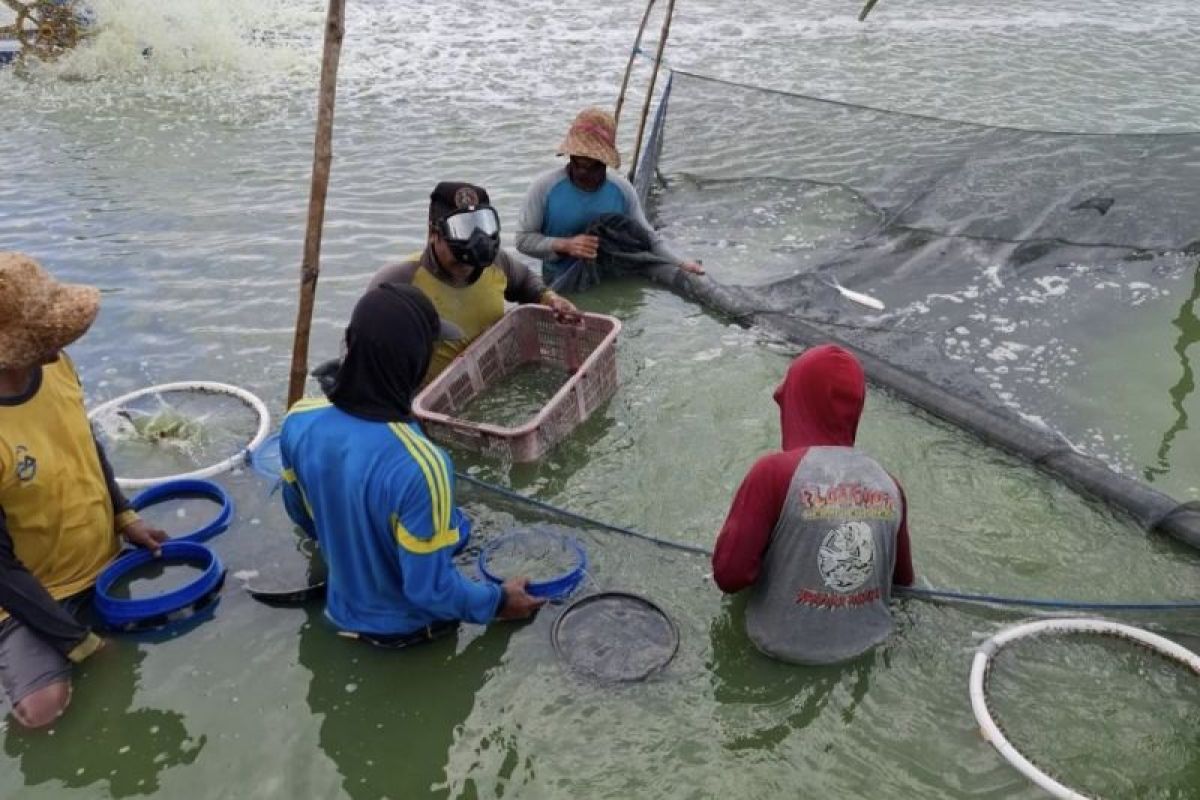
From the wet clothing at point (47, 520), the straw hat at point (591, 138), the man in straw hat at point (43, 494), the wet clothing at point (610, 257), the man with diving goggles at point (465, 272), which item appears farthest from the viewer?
the wet clothing at point (610, 257)

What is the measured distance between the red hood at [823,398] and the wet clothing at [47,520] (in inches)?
109

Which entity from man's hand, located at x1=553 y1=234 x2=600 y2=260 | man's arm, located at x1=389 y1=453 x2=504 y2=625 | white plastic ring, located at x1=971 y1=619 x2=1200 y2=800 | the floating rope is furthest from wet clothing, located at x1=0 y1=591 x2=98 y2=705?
the floating rope

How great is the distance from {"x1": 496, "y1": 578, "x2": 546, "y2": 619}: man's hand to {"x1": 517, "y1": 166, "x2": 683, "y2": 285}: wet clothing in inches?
120

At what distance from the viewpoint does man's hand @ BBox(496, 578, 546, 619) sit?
11.4ft

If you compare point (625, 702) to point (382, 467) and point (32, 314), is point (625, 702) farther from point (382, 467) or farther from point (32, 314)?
point (32, 314)

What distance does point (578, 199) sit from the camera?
614 cm

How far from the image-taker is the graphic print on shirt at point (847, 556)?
3117mm

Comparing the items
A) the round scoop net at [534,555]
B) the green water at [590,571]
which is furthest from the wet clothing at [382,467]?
the round scoop net at [534,555]

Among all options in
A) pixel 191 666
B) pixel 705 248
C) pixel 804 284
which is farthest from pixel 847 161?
pixel 191 666

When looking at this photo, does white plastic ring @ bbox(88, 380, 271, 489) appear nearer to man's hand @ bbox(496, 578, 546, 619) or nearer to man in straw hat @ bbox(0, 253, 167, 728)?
man in straw hat @ bbox(0, 253, 167, 728)

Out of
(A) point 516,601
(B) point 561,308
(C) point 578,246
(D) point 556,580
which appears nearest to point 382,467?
(A) point 516,601

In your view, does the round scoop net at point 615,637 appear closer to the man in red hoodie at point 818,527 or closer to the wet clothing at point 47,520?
the man in red hoodie at point 818,527

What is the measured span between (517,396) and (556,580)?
188 cm

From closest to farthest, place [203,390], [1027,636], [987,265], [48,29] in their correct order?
[1027,636] → [203,390] → [987,265] → [48,29]
